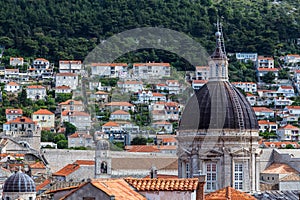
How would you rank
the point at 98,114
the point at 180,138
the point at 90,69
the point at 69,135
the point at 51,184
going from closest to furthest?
the point at 180,138 < the point at 51,184 < the point at 98,114 < the point at 69,135 < the point at 90,69

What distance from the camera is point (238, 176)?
161ft

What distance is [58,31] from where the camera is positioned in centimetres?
18000

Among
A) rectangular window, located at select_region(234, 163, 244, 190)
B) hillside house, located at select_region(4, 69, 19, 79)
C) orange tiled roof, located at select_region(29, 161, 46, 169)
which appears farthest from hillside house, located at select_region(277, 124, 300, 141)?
rectangular window, located at select_region(234, 163, 244, 190)

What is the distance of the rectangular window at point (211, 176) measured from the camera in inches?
1861

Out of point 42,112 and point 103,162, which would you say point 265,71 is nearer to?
point 42,112

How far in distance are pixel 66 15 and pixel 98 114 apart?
71288mm

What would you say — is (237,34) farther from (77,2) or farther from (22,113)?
(22,113)

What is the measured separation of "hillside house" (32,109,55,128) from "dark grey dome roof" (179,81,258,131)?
258 feet

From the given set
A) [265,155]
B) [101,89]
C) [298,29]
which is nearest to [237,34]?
[298,29]

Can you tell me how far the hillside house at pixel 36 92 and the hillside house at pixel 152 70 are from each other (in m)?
10.8

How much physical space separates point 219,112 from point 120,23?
436ft

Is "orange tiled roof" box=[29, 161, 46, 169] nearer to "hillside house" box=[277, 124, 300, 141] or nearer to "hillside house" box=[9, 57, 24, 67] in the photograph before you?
"hillside house" box=[277, 124, 300, 141]

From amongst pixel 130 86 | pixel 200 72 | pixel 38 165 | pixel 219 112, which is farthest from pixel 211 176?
pixel 200 72

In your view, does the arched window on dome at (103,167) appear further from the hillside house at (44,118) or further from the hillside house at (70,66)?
the hillside house at (70,66)
